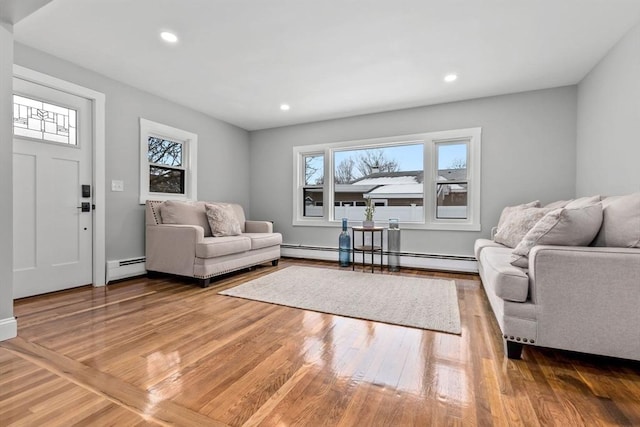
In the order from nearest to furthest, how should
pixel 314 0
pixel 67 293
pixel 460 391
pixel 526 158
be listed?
pixel 460 391 < pixel 314 0 < pixel 67 293 < pixel 526 158

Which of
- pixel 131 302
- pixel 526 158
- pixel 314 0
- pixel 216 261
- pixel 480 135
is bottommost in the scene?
pixel 131 302

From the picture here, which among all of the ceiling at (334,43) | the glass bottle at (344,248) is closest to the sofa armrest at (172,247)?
the ceiling at (334,43)

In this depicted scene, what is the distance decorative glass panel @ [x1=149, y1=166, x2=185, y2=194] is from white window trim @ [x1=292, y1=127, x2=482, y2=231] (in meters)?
2.13

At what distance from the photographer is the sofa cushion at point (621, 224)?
5.24ft

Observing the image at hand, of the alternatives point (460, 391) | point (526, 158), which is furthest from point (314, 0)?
point (526, 158)

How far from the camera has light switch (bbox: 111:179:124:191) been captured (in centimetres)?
343

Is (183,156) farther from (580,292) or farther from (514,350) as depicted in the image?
(580,292)

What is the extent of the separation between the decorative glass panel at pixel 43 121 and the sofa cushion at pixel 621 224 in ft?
15.3

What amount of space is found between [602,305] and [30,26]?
457cm

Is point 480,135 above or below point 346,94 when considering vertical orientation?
below

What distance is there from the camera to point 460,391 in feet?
4.51

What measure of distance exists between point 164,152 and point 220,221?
1316 mm

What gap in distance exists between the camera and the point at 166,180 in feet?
13.8

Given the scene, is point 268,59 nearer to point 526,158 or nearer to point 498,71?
point 498,71
